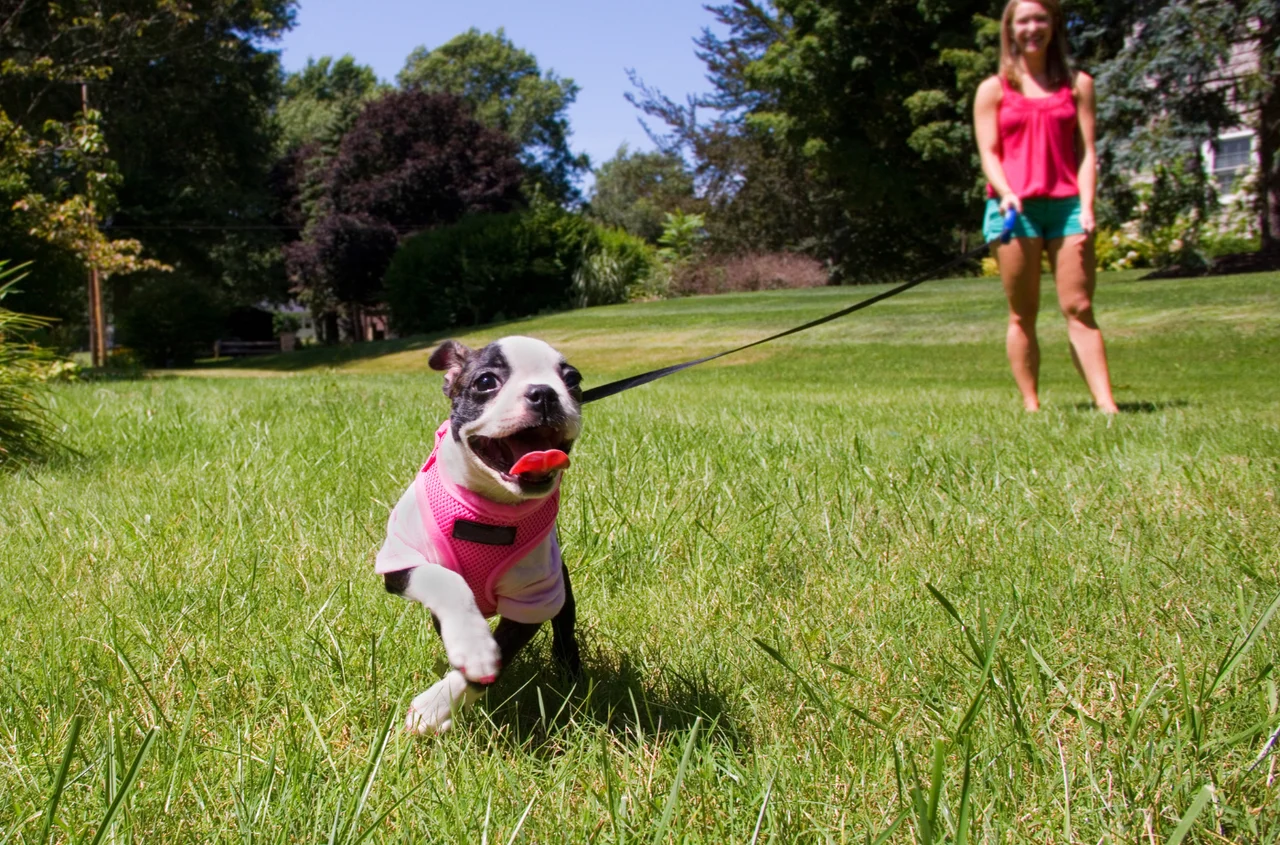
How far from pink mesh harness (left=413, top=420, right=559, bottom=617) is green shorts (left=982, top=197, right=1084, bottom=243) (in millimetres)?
4832

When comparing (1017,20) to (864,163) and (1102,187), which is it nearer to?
(1102,187)

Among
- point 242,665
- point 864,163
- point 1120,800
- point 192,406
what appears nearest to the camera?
point 1120,800

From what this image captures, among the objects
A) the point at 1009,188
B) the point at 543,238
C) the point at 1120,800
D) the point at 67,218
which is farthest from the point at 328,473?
the point at 543,238

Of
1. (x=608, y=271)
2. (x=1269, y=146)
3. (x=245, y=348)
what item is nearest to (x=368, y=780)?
(x=1269, y=146)

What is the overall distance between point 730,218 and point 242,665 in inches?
1504

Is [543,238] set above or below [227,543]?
above

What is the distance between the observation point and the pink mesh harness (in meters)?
1.93

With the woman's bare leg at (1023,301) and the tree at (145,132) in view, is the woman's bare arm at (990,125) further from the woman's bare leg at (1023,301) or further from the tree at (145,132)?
the tree at (145,132)

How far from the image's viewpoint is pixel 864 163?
29.1 meters

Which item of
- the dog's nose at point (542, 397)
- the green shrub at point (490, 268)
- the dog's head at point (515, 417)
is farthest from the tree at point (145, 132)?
the dog's nose at point (542, 397)

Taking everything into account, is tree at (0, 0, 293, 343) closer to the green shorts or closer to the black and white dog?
the green shorts

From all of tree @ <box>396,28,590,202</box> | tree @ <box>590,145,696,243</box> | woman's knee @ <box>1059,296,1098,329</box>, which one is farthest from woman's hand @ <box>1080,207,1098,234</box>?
tree @ <box>396,28,590,202</box>

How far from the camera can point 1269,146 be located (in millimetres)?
19094

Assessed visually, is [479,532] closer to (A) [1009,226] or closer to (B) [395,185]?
(A) [1009,226]
